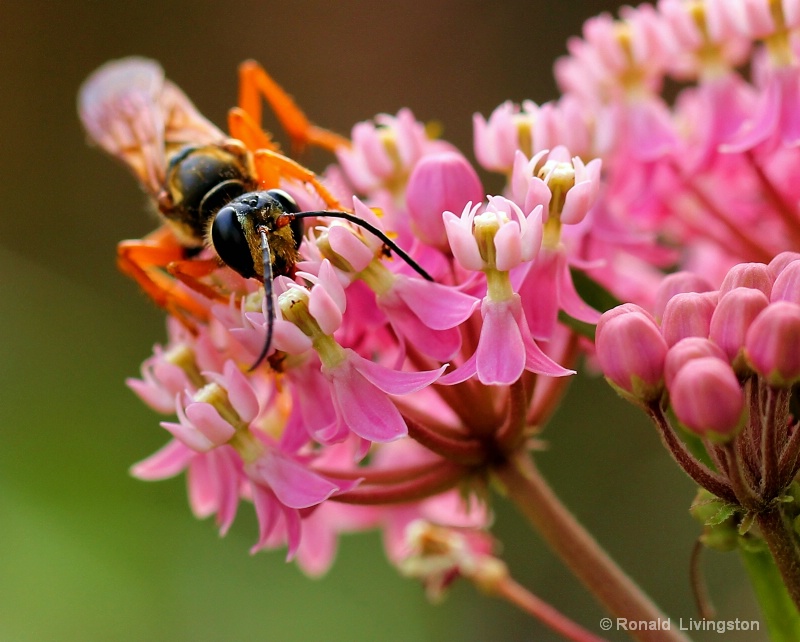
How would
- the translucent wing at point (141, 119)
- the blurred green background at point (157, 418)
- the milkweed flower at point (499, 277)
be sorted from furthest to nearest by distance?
the blurred green background at point (157, 418), the translucent wing at point (141, 119), the milkweed flower at point (499, 277)

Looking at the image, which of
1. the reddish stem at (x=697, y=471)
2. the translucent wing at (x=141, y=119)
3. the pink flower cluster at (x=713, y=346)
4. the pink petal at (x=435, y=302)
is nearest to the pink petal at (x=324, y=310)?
the pink petal at (x=435, y=302)

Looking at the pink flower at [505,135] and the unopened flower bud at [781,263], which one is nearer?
the unopened flower bud at [781,263]

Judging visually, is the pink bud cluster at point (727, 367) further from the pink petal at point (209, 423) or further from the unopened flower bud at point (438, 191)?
the pink petal at point (209, 423)

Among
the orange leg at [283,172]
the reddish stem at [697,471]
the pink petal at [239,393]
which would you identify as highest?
the orange leg at [283,172]

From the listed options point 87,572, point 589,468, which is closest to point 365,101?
point 589,468

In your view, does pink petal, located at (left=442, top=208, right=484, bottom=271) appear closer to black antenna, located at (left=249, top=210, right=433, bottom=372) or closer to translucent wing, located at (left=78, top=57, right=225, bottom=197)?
black antenna, located at (left=249, top=210, right=433, bottom=372)

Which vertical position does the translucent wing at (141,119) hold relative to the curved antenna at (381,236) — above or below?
above

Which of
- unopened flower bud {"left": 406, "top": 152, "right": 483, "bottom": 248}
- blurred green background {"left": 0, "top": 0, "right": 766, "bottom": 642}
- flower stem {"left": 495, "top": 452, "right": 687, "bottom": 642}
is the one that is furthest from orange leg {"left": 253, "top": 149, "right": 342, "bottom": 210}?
blurred green background {"left": 0, "top": 0, "right": 766, "bottom": 642}
